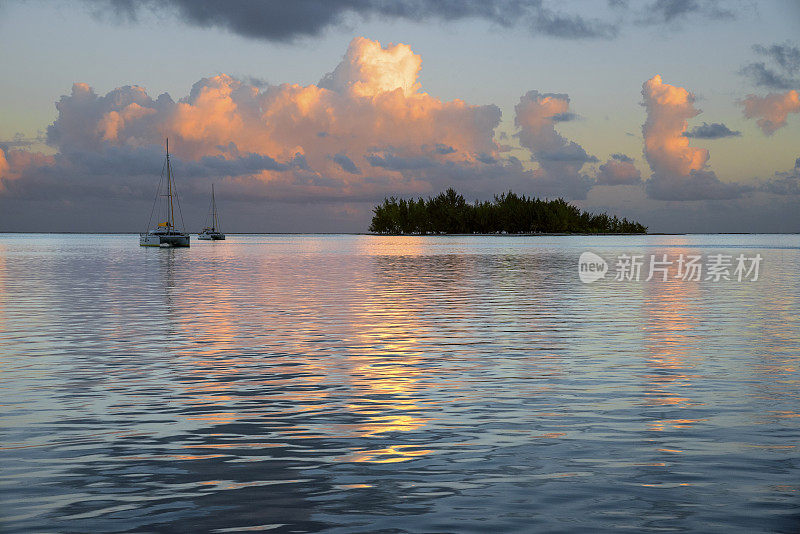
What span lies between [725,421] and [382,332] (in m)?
16.7

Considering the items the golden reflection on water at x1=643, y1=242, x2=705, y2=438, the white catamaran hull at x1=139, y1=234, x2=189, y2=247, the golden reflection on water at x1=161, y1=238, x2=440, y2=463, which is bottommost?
the golden reflection on water at x1=643, y1=242, x2=705, y2=438

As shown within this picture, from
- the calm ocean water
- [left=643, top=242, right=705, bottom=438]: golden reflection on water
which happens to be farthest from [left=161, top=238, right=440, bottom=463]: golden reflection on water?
[left=643, top=242, right=705, bottom=438]: golden reflection on water

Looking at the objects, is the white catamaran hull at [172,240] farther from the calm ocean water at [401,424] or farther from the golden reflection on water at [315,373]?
the calm ocean water at [401,424]

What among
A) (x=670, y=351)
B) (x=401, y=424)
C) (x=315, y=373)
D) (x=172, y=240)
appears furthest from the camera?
(x=172, y=240)

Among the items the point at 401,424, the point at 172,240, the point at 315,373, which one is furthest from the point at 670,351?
the point at 172,240

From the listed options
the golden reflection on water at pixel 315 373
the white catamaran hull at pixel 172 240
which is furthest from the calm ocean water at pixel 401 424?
the white catamaran hull at pixel 172 240

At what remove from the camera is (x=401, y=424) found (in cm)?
1570

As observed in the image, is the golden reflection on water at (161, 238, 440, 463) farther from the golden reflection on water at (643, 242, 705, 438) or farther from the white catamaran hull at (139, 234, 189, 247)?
the white catamaran hull at (139, 234, 189, 247)

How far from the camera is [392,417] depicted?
1639cm

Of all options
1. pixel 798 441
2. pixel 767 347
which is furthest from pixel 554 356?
pixel 798 441

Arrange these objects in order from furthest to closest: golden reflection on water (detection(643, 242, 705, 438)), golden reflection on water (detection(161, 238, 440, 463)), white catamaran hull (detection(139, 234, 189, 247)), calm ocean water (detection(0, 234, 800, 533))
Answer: white catamaran hull (detection(139, 234, 189, 247)) → golden reflection on water (detection(643, 242, 705, 438)) → golden reflection on water (detection(161, 238, 440, 463)) → calm ocean water (detection(0, 234, 800, 533))

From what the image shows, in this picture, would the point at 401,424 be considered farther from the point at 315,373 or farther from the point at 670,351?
the point at 670,351

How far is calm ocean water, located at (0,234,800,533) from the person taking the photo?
10.6 meters

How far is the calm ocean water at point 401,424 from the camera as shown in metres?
10.6
